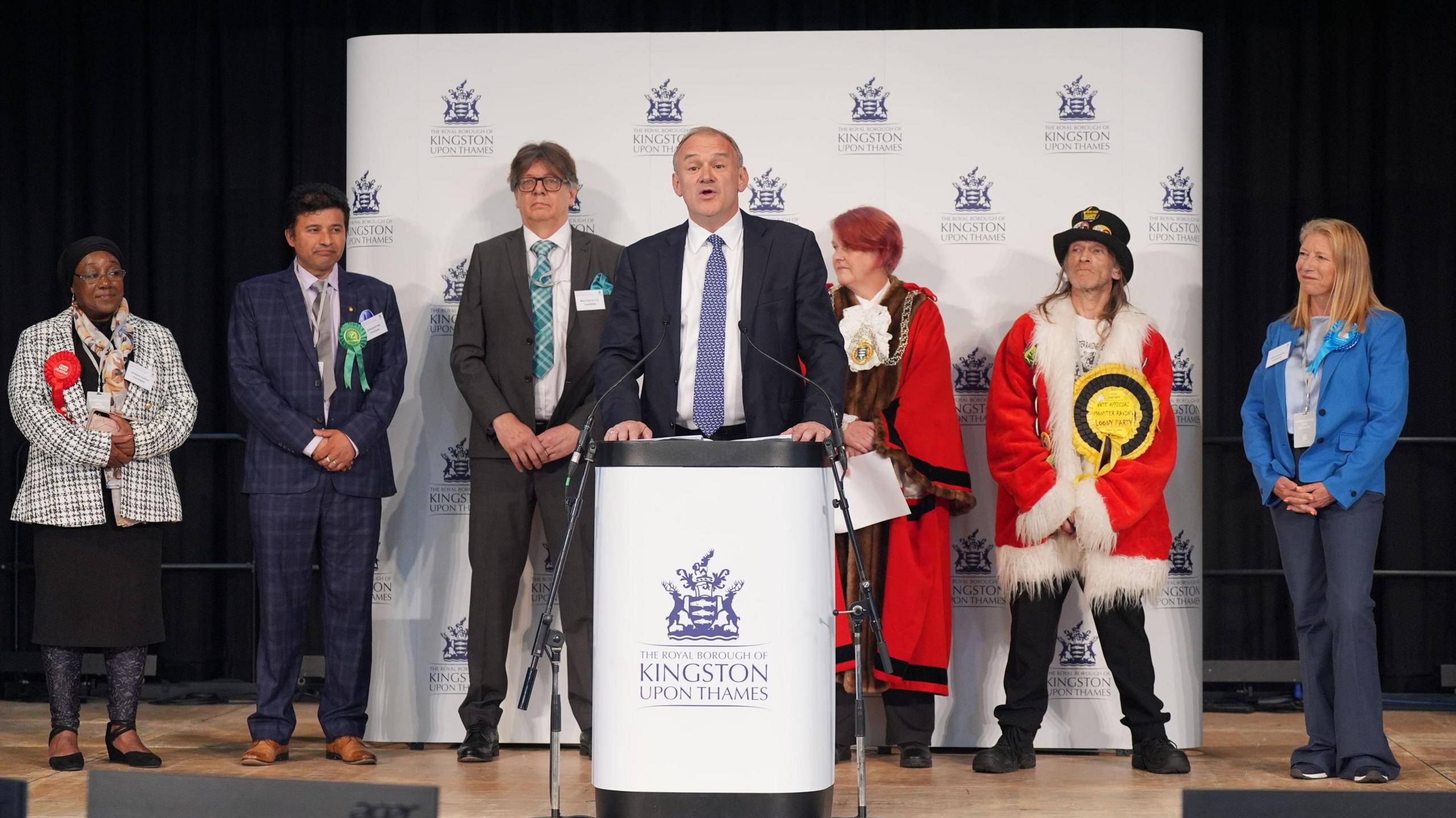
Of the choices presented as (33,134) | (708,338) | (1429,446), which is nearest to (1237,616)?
(1429,446)

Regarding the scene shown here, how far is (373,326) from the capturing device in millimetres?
4668

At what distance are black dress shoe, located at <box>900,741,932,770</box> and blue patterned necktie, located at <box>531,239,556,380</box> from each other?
1643mm

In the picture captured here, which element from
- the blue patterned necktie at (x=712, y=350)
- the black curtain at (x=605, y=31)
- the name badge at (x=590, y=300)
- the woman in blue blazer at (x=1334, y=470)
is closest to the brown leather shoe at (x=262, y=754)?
the name badge at (x=590, y=300)

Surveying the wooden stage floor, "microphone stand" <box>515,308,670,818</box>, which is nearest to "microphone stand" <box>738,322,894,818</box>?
"microphone stand" <box>515,308,670,818</box>

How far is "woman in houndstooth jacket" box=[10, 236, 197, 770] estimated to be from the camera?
449 centimetres

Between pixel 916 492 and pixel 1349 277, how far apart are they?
142 cm

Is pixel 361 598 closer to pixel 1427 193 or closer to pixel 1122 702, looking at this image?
pixel 1122 702

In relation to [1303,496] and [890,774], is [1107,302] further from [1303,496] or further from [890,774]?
[890,774]

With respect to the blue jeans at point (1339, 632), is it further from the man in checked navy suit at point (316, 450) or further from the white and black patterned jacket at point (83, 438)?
the white and black patterned jacket at point (83, 438)

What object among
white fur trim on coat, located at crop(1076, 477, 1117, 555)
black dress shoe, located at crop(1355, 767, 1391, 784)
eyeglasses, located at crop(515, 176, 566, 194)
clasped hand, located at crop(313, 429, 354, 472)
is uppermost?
eyeglasses, located at crop(515, 176, 566, 194)

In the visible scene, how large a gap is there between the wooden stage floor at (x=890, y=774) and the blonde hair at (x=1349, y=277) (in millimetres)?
1352

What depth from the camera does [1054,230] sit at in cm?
495

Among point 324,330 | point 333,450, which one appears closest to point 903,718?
point 333,450

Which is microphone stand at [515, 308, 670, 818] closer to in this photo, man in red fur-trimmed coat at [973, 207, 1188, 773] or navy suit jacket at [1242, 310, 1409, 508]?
man in red fur-trimmed coat at [973, 207, 1188, 773]
